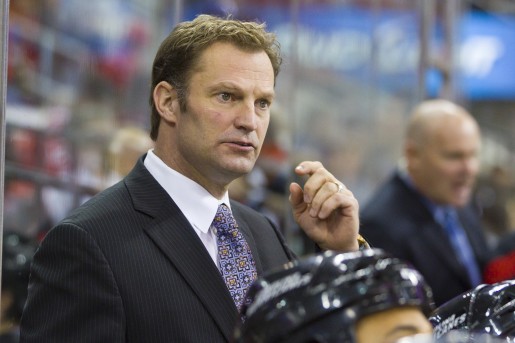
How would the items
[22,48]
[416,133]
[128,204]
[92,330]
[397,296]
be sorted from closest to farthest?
[397,296], [92,330], [128,204], [22,48], [416,133]

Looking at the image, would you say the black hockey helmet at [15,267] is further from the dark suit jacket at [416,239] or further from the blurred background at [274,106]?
the dark suit jacket at [416,239]

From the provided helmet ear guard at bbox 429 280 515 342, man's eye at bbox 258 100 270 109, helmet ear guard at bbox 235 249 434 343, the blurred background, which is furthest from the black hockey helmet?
helmet ear guard at bbox 235 249 434 343

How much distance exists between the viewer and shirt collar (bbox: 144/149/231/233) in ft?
7.97

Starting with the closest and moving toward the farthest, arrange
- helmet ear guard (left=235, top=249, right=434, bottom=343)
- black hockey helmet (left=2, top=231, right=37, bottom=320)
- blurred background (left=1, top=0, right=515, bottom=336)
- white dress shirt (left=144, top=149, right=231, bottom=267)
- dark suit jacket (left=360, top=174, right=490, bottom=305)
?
helmet ear guard (left=235, top=249, right=434, bottom=343), white dress shirt (left=144, top=149, right=231, bottom=267), black hockey helmet (left=2, top=231, right=37, bottom=320), blurred background (left=1, top=0, right=515, bottom=336), dark suit jacket (left=360, top=174, right=490, bottom=305)

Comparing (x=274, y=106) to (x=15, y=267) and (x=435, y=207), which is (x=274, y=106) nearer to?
(x=435, y=207)

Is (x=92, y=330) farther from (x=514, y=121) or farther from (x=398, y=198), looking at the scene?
(x=514, y=121)

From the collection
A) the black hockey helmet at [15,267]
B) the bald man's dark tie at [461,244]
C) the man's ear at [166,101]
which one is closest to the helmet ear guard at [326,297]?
the man's ear at [166,101]

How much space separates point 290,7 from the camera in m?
5.13

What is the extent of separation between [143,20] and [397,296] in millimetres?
2467

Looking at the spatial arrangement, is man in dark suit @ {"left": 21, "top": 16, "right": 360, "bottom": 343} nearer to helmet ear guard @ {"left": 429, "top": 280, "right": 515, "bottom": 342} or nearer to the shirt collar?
the shirt collar

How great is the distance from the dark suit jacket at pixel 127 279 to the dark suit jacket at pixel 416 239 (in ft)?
8.28

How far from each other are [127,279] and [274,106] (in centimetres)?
278

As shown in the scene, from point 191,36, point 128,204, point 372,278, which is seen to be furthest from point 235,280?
point 372,278

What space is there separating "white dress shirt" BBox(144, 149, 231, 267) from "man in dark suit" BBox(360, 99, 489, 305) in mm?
2421
